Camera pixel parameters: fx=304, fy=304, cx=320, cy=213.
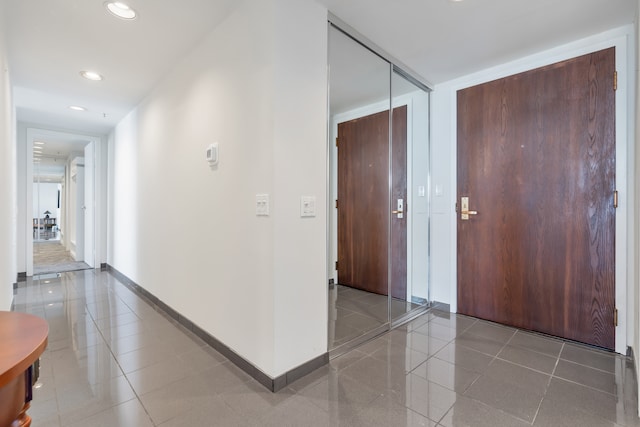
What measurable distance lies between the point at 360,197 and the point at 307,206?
6.57 ft

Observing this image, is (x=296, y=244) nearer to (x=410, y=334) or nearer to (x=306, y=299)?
(x=306, y=299)

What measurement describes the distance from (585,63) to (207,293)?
364 centimetres

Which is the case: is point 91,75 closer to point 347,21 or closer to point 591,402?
point 347,21

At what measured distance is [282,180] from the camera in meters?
1.89

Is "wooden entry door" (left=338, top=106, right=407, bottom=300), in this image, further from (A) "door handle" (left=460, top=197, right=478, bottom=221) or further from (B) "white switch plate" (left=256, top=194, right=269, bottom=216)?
(B) "white switch plate" (left=256, top=194, right=269, bottom=216)

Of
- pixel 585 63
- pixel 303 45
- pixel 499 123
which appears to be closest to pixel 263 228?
pixel 303 45

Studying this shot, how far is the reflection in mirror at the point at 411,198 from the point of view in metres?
3.47

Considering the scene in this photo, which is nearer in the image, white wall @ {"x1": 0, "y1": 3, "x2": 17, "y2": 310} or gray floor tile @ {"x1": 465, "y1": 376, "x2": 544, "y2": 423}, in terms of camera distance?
gray floor tile @ {"x1": 465, "y1": 376, "x2": 544, "y2": 423}

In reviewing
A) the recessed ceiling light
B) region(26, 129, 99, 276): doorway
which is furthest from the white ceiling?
region(26, 129, 99, 276): doorway

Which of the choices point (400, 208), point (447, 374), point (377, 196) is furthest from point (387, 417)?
point (377, 196)

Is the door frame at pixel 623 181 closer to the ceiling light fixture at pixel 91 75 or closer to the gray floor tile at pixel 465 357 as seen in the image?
the gray floor tile at pixel 465 357

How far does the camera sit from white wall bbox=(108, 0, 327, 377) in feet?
6.18

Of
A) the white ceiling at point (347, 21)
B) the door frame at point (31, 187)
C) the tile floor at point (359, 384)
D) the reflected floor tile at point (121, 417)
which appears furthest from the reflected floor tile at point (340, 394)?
the door frame at point (31, 187)

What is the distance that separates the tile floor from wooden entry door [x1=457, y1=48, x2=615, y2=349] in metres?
0.29
